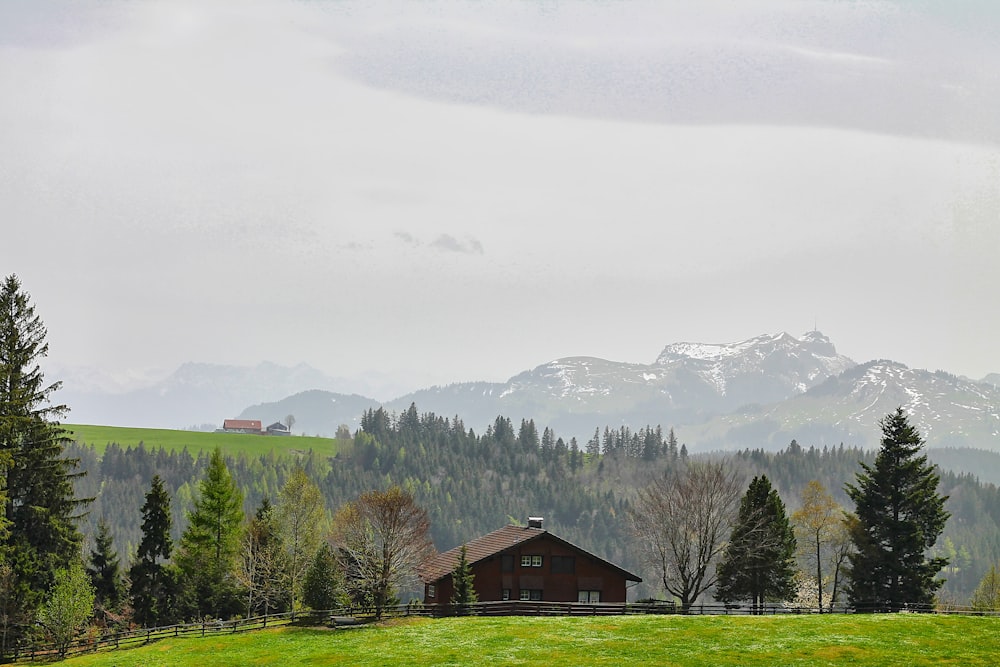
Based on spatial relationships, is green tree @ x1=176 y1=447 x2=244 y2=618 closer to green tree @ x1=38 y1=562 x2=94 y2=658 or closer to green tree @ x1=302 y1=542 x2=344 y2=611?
green tree @ x1=302 y1=542 x2=344 y2=611

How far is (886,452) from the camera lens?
Result: 74062 millimetres

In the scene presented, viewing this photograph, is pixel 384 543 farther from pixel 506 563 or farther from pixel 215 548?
→ pixel 215 548

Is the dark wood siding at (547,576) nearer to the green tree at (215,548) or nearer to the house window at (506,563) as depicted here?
the house window at (506,563)

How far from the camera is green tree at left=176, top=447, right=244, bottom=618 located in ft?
256

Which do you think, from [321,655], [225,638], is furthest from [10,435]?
[321,655]

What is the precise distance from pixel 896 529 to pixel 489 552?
33.1 m

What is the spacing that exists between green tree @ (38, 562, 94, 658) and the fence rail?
0.74 m

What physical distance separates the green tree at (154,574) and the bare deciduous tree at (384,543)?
15.4 meters

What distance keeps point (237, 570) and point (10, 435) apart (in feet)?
83.7

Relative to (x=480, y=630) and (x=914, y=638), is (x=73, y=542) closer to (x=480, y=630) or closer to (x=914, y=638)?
(x=480, y=630)

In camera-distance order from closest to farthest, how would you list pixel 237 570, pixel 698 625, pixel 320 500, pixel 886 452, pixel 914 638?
pixel 914 638
pixel 698 625
pixel 886 452
pixel 237 570
pixel 320 500

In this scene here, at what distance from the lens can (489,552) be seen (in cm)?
8300

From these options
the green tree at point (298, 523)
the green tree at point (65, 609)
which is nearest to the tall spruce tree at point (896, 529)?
the green tree at point (298, 523)

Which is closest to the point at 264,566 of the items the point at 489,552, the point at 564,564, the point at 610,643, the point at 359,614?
the point at 359,614
